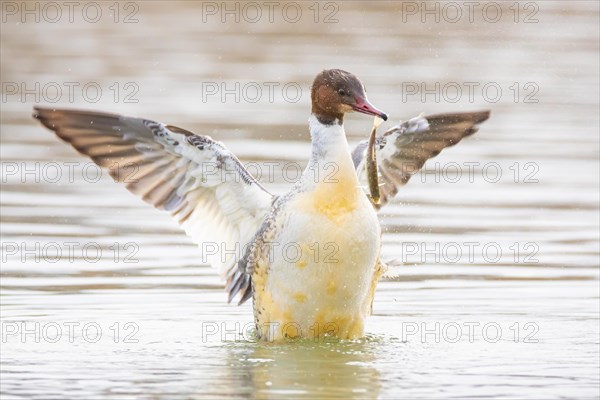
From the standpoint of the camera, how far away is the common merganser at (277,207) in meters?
11.2

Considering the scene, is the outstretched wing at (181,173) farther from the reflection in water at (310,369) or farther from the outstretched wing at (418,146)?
the outstretched wing at (418,146)

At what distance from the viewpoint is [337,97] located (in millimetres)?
11406

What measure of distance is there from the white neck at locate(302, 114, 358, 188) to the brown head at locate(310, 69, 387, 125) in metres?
0.11

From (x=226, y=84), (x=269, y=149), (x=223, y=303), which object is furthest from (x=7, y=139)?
(x=223, y=303)

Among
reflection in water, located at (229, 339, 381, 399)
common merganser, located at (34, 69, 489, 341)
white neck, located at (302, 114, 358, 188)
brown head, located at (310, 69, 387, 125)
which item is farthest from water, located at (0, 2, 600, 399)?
brown head, located at (310, 69, 387, 125)

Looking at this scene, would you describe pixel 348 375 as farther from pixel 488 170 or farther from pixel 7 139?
pixel 7 139

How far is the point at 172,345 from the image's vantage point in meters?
11.5

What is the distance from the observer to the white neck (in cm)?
1122

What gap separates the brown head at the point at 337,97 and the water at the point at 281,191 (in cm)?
162

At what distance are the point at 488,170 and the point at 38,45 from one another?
11449mm

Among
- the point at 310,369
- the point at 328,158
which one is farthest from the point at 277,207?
the point at 310,369

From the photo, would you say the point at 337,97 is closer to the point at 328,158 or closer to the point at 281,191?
the point at 328,158

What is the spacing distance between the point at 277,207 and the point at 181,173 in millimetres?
894

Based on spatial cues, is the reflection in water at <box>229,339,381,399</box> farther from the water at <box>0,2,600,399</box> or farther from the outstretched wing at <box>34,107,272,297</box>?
the outstretched wing at <box>34,107,272,297</box>
